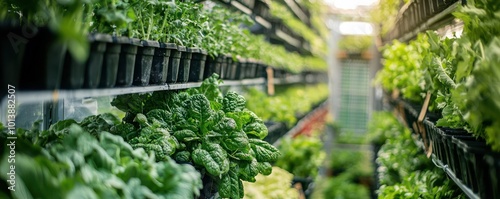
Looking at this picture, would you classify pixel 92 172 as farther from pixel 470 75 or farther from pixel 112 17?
pixel 470 75

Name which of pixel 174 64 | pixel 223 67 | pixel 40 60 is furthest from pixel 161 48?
pixel 223 67

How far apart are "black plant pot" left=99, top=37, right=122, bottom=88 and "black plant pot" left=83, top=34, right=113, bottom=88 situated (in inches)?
1.3

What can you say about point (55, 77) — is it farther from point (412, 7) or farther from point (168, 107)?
point (412, 7)

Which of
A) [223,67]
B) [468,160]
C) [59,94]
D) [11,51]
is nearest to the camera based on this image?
[11,51]

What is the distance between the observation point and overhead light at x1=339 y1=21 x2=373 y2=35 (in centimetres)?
1267

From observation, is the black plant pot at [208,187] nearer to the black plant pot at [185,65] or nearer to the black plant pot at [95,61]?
the black plant pot at [185,65]

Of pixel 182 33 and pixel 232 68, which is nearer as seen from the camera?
pixel 182 33

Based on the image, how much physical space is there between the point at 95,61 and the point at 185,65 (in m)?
1.05

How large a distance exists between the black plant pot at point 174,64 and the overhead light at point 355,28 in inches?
408

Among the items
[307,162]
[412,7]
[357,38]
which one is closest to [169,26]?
[412,7]

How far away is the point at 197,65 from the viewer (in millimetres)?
3004

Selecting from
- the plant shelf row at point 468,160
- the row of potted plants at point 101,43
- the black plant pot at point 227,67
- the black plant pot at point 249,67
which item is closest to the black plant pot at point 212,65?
the row of potted plants at point 101,43

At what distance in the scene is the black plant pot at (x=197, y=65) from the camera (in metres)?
2.94

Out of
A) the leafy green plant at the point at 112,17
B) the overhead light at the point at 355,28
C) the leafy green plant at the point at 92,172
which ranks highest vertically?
the overhead light at the point at 355,28
